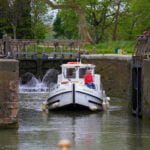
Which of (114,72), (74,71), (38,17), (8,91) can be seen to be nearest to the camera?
(8,91)

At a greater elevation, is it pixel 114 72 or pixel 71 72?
pixel 71 72

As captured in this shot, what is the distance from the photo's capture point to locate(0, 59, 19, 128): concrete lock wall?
838 inches

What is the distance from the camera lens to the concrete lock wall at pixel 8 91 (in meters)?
21.3

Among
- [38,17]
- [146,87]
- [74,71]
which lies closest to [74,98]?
[74,71]

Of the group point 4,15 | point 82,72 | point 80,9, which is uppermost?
point 80,9

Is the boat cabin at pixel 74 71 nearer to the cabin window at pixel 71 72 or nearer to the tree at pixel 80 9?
the cabin window at pixel 71 72

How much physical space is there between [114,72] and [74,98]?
11252mm

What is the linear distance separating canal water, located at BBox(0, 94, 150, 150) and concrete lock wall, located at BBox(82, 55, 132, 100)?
8587mm

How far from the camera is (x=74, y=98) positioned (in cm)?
2928

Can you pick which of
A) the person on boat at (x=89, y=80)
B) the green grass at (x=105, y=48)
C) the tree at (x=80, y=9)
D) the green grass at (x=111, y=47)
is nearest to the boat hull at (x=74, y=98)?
the person on boat at (x=89, y=80)

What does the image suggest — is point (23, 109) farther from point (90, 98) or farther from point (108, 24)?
point (108, 24)

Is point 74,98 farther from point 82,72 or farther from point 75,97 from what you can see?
point 82,72

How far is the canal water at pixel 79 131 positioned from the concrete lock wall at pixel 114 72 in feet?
28.2

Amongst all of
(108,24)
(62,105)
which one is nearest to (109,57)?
(62,105)
